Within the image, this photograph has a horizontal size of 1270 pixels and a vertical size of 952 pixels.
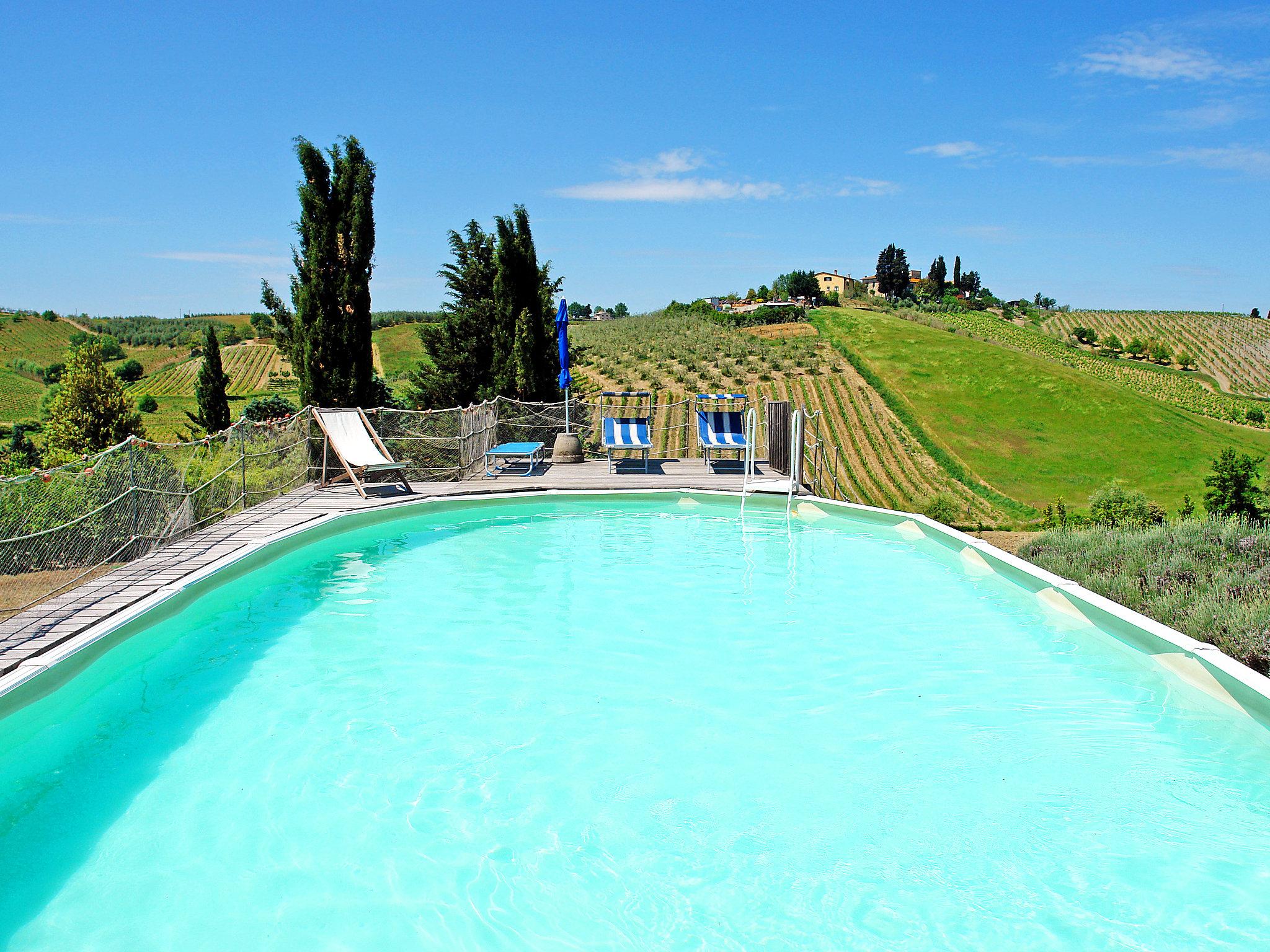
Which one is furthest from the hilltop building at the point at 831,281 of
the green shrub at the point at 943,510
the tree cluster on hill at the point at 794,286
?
the green shrub at the point at 943,510

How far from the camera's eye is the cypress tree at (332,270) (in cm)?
1269

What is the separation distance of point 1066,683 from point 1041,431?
3002 centimetres

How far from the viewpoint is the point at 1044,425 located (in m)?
32.1

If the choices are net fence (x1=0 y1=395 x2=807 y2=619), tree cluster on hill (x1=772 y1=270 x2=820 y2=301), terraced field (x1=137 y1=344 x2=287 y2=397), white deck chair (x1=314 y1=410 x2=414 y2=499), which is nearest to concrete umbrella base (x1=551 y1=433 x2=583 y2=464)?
net fence (x1=0 y1=395 x2=807 y2=619)

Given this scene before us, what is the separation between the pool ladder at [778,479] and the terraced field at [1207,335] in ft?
187

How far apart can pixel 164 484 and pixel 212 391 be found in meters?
25.2

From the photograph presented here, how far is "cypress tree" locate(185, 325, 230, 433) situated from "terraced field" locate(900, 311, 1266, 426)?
147ft

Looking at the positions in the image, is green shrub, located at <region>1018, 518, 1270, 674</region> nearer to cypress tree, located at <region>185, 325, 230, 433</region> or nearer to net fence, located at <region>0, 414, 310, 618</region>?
net fence, located at <region>0, 414, 310, 618</region>

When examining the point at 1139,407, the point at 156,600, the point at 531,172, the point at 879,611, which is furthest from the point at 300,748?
the point at 1139,407

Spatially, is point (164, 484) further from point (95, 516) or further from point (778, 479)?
point (778, 479)

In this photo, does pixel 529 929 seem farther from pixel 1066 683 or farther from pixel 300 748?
pixel 1066 683

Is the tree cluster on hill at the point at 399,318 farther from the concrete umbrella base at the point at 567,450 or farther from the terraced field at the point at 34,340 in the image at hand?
the concrete umbrella base at the point at 567,450

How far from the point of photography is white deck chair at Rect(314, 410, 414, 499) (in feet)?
33.2

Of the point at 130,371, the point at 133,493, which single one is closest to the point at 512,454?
the point at 133,493
